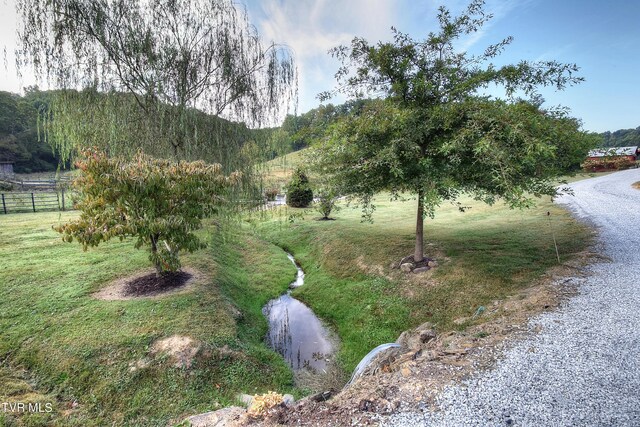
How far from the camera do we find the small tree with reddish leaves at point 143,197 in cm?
610

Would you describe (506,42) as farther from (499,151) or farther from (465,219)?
(465,219)

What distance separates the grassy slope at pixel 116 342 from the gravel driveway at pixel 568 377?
12.0 feet

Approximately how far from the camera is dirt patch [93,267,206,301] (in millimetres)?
7445

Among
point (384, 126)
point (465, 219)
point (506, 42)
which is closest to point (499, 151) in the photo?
point (384, 126)

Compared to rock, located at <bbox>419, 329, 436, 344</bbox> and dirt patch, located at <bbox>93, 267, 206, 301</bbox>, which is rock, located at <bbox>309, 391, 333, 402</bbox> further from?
dirt patch, located at <bbox>93, 267, 206, 301</bbox>

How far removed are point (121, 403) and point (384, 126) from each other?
23.2 ft

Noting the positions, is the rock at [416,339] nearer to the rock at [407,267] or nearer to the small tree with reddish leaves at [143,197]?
the rock at [407,267]

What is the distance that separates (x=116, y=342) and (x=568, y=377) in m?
7.23

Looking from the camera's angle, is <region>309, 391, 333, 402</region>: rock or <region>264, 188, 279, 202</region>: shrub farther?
<region>264, 188, 279, 202</region>: shrub

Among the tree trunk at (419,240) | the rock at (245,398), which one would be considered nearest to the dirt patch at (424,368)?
the rock at (245,398)

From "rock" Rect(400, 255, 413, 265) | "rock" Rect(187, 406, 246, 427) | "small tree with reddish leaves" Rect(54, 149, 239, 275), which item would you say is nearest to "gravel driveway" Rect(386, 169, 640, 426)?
"rock" Rect(187, 406, 246, 427)

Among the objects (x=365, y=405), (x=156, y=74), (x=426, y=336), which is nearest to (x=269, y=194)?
(x=156, y=74)

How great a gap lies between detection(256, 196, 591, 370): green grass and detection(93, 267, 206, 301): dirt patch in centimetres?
308

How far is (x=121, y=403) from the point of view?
4750 mm
